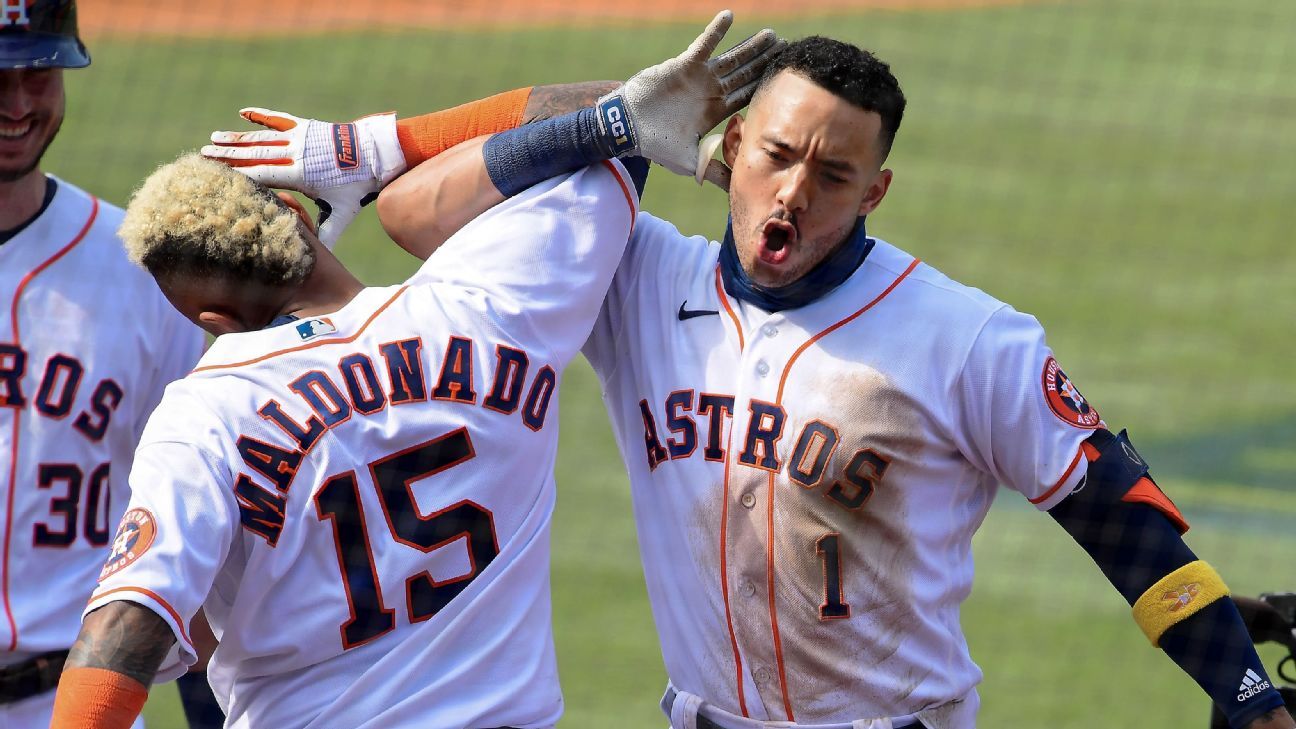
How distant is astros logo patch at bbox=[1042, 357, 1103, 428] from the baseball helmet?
1.89 m

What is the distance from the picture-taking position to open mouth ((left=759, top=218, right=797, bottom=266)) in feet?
8.18

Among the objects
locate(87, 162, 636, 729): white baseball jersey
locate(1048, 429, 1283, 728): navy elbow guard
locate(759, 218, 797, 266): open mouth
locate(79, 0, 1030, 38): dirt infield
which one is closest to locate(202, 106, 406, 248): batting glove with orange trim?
locate(87, 162, 636, 729): white baseball jersey

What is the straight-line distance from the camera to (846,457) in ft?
8.24

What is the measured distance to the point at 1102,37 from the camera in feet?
43.6

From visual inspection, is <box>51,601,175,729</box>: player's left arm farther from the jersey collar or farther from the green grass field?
the green grass field

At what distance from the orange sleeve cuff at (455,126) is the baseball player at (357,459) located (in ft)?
0.58

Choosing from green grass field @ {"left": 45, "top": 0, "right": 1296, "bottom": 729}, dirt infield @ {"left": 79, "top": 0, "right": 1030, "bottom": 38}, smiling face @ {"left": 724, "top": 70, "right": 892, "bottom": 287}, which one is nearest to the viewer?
smiling face @ {"left": 724, "top": 70, "right": 892, "bottom": 287}

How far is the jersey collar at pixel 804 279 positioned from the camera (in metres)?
2.57

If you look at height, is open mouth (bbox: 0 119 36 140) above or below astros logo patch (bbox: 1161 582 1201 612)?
above

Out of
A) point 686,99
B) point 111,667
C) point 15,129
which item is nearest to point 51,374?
point 15,129

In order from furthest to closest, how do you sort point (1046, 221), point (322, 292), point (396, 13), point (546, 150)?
point (396, 13) < point (1046, 221) < point (546, 150) < point (322, 292)

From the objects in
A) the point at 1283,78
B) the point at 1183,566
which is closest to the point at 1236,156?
the point at 1283,78

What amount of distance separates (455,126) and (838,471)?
869mm

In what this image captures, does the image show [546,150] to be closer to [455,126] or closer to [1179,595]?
[455,126]
